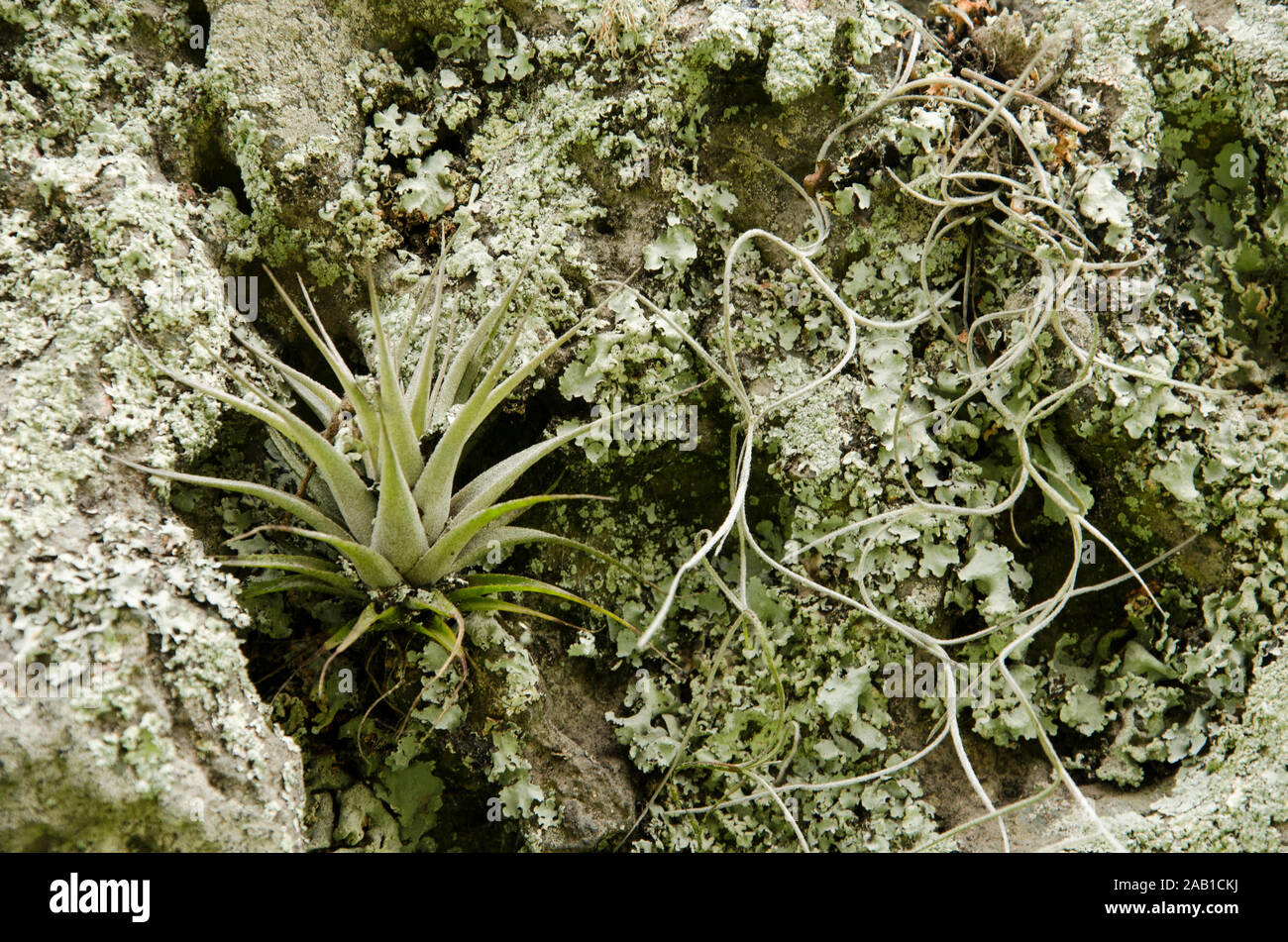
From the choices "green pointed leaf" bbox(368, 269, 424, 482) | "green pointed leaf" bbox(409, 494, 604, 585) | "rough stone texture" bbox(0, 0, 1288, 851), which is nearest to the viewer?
"green pointed leaf" bbox(368, 269, 424, 482)

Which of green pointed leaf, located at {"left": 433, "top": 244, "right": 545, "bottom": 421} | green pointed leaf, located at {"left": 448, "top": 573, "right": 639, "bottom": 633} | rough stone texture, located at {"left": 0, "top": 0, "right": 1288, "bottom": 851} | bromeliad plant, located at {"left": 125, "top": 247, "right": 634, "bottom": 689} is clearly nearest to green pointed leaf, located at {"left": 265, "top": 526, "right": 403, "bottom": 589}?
bromeliad plant, located at {"left": 125, "top": 247, "right": 634, "bottom": 689}

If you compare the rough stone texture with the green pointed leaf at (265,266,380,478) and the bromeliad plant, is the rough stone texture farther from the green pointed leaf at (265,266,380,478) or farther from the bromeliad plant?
the green pointed leaf at (265,266,380,478)

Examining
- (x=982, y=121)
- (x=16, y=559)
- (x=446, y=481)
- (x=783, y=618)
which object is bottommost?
(x=783, y=618)

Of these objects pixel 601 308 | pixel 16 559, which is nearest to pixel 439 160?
pixel 601 308

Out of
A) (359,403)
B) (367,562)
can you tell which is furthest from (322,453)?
(367,562)

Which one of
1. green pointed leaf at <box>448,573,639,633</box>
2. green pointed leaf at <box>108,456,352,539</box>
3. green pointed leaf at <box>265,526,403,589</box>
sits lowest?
green pointed leaf at <box>448,573,639,633</box>

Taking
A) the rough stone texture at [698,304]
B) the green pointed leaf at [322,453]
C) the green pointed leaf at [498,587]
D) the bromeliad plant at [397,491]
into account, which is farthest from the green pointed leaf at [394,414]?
the rough stone texture at [698,304]

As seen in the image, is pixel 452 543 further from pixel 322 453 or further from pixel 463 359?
pixel 463 359

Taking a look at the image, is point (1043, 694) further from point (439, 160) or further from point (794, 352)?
point (439, 160)
